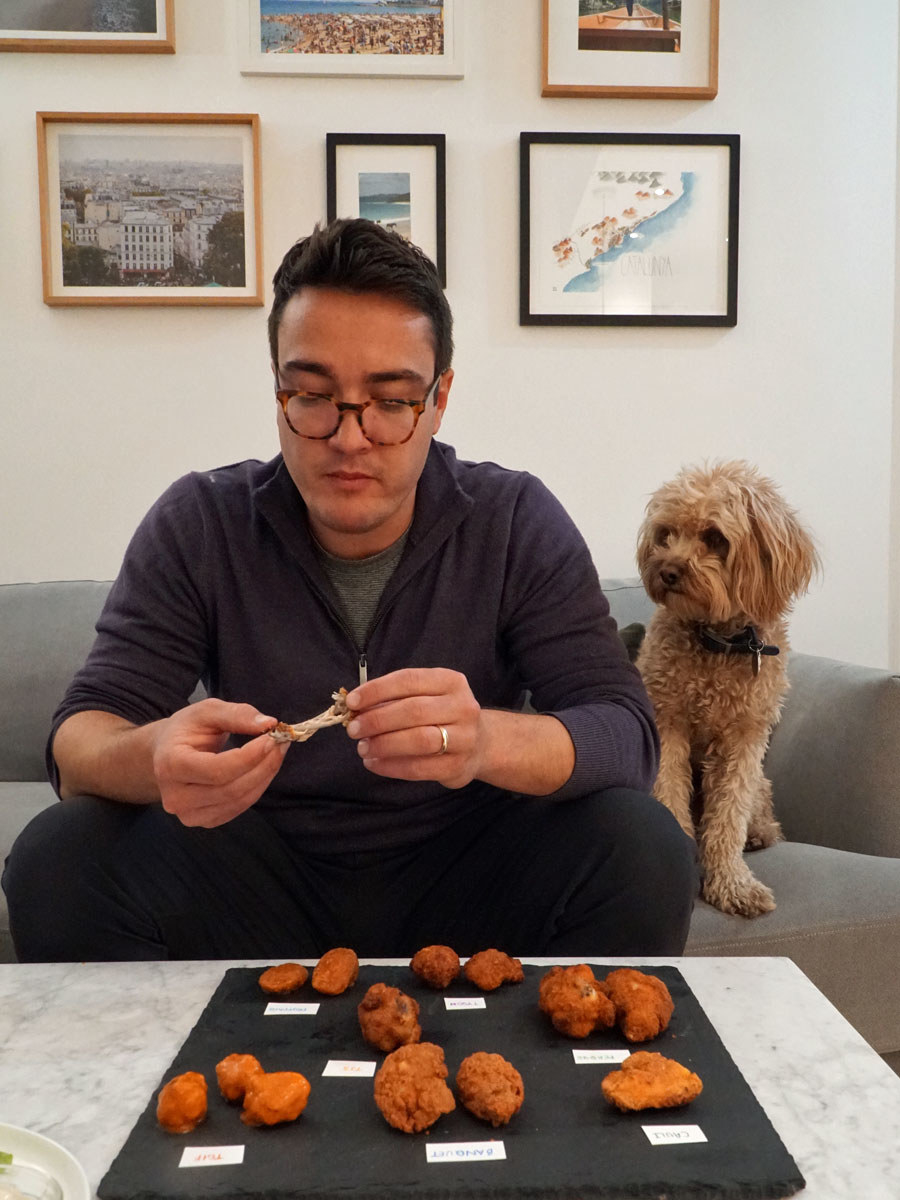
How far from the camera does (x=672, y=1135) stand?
77cm

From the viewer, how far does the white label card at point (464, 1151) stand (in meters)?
0.74

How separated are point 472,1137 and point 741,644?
4.57 feet

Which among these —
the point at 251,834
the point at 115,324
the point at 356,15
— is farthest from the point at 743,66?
the point at 251,834

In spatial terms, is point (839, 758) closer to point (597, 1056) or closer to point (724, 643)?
point (724, 643)

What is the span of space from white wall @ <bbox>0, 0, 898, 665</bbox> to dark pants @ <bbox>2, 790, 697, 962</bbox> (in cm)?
147

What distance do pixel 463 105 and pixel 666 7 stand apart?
0.60 metres

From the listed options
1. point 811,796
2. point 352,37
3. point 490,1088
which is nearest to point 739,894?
point 811,796

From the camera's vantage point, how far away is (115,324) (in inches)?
104

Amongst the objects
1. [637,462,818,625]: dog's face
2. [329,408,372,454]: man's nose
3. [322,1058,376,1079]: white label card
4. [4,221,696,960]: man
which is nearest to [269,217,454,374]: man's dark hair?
[4,221,696,960]: man

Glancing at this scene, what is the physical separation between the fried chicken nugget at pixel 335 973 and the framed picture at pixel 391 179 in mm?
2010

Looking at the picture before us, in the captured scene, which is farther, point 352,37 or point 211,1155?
point 352,37

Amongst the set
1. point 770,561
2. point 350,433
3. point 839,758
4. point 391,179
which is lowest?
point 839,758

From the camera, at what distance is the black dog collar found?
6.49 ft

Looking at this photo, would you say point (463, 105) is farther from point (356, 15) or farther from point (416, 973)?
point (416, 973)
